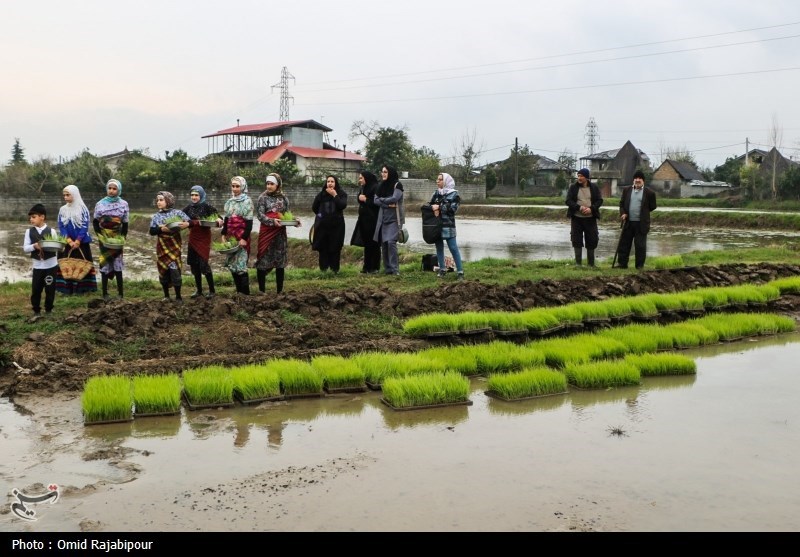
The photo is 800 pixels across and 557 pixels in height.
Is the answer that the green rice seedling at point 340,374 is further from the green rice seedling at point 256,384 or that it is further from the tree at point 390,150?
the tree at point 390,150

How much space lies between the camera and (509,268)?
1242cm

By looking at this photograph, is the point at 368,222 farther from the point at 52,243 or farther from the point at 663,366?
the point at 663,366

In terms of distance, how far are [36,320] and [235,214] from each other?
254 cm

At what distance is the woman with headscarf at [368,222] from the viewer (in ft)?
38.3

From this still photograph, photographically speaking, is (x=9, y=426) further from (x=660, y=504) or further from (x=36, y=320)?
(x=660, y=504)

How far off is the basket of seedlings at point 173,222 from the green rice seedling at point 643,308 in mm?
5406

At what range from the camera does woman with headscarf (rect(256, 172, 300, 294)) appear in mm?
9523

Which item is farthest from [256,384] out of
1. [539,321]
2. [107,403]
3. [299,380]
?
[539,321]

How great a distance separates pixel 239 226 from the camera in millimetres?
9172

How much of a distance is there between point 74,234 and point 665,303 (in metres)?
7.41

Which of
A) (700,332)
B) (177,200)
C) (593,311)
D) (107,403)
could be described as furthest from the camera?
(177,200)

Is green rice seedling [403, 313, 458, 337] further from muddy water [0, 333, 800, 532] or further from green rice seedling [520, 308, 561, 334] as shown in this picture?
muddy water [0, 333, 800, 532]

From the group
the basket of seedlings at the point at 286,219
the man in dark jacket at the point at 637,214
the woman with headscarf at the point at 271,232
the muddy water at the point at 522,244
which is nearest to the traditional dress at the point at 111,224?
the woman with headscarf at the point at 271,232

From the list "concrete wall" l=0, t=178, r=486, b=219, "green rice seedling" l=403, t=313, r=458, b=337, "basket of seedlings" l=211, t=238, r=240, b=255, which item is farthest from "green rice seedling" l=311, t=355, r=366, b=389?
"concrete wall" l=0, t=178, r=486, b=219
